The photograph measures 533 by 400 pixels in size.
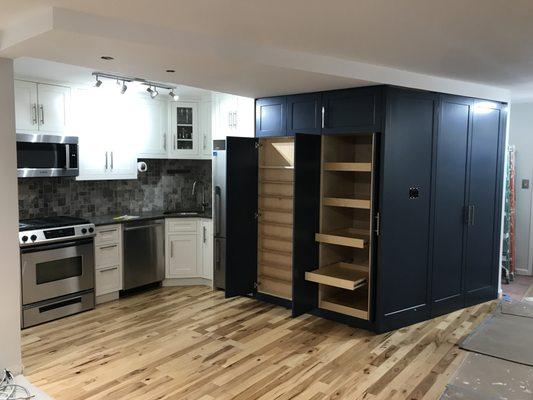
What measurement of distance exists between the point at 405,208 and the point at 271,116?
64.6 inches

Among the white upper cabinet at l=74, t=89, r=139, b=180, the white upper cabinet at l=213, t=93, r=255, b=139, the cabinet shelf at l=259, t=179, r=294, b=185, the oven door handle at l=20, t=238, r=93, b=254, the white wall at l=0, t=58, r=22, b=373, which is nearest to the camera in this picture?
the white wall at l=0, t=58, r=22, b=373

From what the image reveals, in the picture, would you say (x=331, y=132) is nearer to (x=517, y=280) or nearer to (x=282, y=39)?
(x=282, y=39)

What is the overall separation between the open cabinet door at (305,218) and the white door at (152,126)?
2.20m

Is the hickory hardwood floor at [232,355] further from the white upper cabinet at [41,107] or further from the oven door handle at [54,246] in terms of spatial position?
the white upper cabinet at [41,107]

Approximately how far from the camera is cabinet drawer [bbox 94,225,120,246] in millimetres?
4782

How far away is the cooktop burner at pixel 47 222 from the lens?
4191 mm

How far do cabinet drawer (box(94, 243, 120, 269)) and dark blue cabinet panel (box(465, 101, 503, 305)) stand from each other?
12.3ft

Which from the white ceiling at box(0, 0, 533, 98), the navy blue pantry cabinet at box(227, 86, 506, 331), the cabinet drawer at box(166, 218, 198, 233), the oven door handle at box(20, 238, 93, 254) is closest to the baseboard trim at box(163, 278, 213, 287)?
the cabinet drawer at box(166, 218, 198, 233)

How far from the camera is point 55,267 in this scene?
173 inches

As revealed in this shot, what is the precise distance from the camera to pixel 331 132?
424 cm

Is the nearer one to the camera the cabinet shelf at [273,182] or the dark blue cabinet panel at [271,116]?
the dark blue cabinet panel at [271,116]

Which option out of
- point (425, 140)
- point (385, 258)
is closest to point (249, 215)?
point (385, 258)

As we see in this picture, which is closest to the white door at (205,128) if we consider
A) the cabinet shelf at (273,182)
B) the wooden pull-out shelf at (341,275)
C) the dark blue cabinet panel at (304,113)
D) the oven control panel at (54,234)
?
the cabinet shelf at (273,182)

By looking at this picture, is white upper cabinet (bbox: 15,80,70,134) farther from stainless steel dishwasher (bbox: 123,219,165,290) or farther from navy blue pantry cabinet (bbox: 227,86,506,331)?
navy blue pantry cabinet (bbox: 227,86,506,331)
